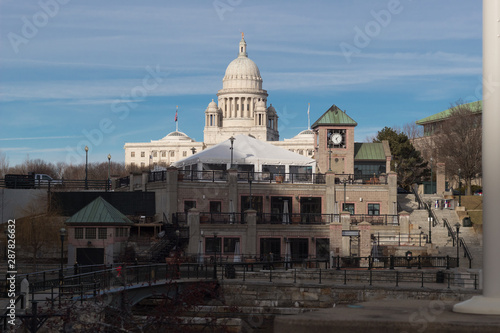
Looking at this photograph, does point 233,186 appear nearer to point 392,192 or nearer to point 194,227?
point 194,227

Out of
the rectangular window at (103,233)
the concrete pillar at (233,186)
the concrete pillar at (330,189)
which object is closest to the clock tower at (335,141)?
the concrete pillar at (330,189)

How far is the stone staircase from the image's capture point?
5230 cm

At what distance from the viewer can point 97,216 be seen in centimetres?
5172

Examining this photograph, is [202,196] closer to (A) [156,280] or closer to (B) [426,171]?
(A) [156,280]

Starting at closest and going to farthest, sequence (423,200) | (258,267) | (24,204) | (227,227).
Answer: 1. (258,267)
2. (227,227)
3. (24,204)
4. (423,200)

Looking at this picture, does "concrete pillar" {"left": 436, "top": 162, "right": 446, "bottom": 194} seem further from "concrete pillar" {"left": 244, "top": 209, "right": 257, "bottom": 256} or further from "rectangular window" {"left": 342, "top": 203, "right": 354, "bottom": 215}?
"concrete pillar" {"left": 244, "top": 209, "right": 257, "bottom": 256}

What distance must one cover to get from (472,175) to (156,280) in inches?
2049

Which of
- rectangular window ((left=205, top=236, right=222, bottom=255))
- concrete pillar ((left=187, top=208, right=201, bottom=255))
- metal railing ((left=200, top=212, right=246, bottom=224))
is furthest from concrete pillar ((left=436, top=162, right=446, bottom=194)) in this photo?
concrete pillar ((left=187, top=208, right=201, bottom=255))

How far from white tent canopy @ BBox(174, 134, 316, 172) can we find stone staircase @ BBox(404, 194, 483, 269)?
9.63 meters

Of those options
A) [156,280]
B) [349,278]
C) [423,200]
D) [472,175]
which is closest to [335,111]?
[423,200]

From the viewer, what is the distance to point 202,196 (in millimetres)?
61656

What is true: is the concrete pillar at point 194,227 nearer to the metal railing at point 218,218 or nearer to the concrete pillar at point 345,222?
the metal railing at point 218,218

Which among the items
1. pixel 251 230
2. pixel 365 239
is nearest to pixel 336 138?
pixel 251 230

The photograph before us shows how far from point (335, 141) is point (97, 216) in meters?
30.1
